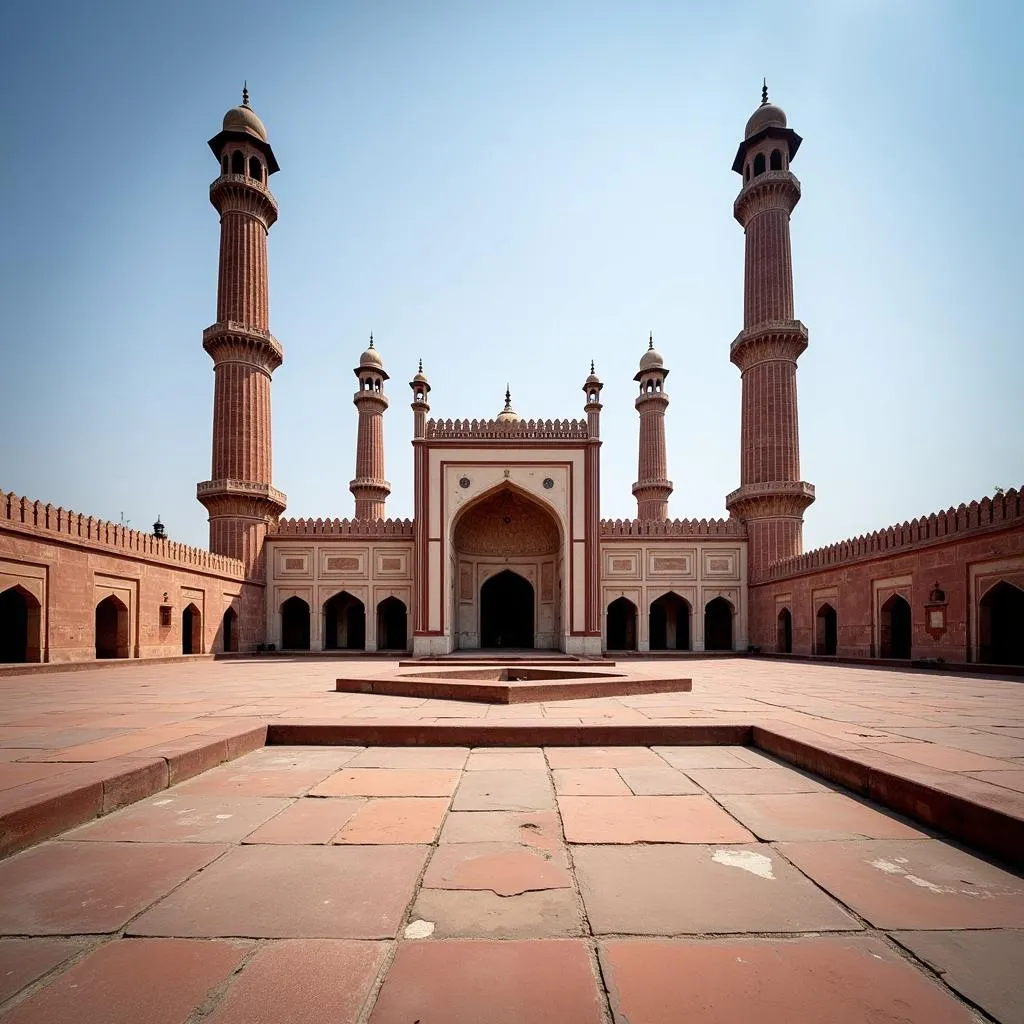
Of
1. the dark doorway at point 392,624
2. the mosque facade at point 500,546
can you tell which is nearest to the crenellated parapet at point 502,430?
the mosque facade at point 500,546

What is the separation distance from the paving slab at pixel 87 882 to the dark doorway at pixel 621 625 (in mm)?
17728

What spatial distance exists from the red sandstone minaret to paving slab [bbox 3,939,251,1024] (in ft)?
61.5

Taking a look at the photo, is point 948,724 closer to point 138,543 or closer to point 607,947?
point 607,947

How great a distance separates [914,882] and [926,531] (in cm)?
1151

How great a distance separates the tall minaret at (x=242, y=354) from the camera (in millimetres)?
18125

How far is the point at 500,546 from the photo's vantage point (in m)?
20.0

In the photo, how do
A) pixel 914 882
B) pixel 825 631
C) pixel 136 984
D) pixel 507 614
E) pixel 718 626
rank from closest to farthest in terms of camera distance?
pixel 136 984 → pixel 914 882 → pixel 825 631 → pixel 718 626 → pixel 507 614

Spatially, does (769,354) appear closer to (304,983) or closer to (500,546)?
(500,546)

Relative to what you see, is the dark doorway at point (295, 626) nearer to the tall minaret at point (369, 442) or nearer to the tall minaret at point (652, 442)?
the tall minaret at point (369, 442)

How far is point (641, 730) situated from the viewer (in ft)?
12.1

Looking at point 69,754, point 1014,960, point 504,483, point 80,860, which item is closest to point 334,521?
point 504,483

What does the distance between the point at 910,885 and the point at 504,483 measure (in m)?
15.2

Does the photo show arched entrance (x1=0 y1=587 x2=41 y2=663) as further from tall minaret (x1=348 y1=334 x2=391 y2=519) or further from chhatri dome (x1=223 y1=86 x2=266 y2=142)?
chhatri dome (x1=223 y1=86 x2=266 y2=142)

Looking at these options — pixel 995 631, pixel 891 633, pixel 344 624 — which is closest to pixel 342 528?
pixel 344 624
